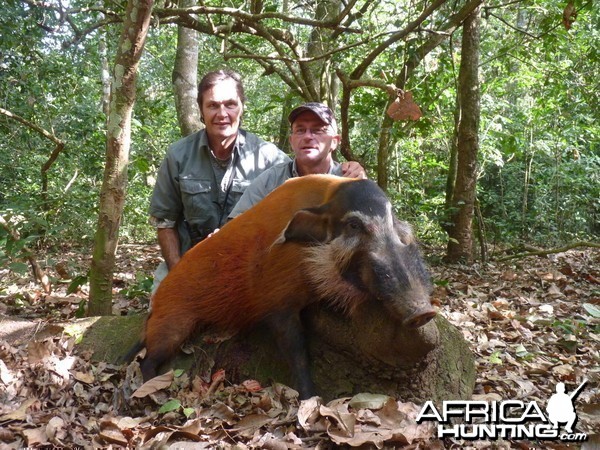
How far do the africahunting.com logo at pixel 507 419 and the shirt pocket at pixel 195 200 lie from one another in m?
2.94

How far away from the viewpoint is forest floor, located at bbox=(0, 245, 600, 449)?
2576 mm

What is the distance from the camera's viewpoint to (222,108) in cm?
482

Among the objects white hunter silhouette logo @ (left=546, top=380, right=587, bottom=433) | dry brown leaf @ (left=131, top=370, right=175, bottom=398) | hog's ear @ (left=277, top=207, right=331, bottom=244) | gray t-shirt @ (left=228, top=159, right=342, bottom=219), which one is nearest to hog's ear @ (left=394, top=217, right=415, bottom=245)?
hog's ear @ (left=277, top=207, right=331, bottom=244)

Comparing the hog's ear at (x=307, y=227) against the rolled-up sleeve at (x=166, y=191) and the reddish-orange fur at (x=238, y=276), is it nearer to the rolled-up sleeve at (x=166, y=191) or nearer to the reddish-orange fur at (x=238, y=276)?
the reddish-orange fur at (x=238, y=276)

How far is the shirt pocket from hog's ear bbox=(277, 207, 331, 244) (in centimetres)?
200

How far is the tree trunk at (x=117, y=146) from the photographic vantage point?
12.5 feet

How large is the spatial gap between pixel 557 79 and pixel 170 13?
7.20 metres

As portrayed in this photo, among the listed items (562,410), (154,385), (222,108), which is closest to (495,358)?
(562,410)

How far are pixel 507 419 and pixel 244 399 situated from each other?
144 cm

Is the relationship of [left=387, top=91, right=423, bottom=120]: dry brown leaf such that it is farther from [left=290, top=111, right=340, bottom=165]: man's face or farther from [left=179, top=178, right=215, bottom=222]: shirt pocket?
[left=179, top=178, right=215, bottom=222]: shirt pocket

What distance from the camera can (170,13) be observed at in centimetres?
608

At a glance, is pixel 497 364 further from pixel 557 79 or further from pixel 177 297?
pixel 557 79

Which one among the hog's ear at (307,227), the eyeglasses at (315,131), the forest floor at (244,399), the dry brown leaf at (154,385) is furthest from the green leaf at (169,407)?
the eyeglasses at (315,131)

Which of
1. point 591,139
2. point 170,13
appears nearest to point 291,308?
point 170,13
